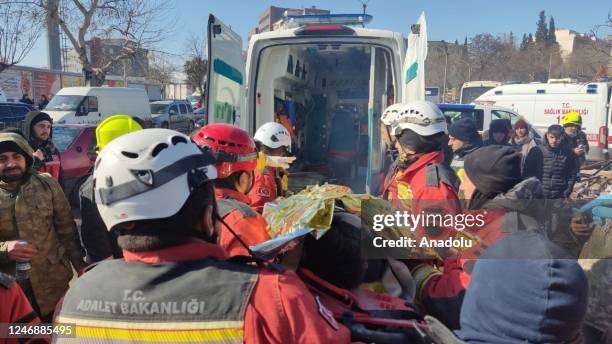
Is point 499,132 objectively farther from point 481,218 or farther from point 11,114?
point 11,114

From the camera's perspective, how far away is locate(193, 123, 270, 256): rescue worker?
1689 millimetres

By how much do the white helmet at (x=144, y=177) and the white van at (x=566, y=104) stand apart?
1244 cm

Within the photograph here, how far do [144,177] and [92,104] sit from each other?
18.6 meters

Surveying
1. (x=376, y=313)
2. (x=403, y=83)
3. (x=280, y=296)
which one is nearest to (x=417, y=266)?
(x=376, y=313)

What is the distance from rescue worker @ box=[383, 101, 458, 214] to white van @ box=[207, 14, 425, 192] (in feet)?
6.11

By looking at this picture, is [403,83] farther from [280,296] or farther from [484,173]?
[280,296]

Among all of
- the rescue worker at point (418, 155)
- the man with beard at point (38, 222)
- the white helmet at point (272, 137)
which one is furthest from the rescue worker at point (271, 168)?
the man with beard at point (38, 222)

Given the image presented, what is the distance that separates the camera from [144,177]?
47.7 inches

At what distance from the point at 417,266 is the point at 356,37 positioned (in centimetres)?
351

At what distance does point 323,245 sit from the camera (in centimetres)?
147

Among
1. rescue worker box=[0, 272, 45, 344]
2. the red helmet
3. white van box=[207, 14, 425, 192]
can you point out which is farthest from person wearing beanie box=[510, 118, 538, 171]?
rescue worker box=[0, 272, 45, 344]

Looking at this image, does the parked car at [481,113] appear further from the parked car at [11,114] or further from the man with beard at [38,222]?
the parked car at [11,114]

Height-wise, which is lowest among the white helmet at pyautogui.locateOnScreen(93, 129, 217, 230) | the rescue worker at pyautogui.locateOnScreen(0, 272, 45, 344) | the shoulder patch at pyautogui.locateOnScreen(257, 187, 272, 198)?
the rescue worker at pyautogui.locateOnScreen(0, 272, 45, 344)

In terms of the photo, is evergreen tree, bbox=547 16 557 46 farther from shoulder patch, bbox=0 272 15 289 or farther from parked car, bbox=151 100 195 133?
shoulder patch, bbox=0 272 15 289
